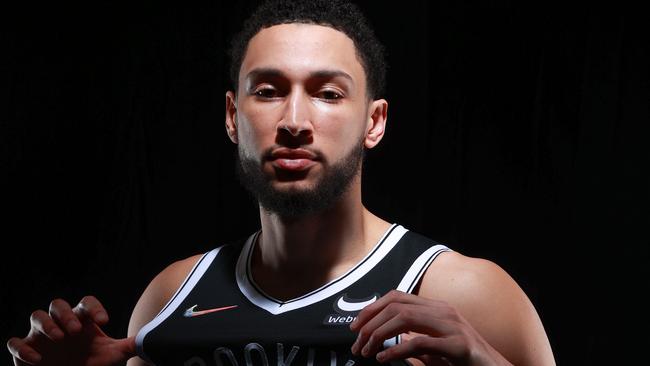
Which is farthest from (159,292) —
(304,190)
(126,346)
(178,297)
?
(304,190)

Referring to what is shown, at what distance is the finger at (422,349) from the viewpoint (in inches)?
65.4

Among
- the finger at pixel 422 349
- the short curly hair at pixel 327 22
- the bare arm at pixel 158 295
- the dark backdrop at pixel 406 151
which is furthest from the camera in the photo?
the dark backdrop at pixel 406 151

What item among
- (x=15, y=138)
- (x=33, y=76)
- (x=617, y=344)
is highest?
(x=33, y=76)

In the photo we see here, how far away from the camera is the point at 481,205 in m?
2.72

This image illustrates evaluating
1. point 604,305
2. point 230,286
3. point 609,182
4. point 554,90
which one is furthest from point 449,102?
point 230,286

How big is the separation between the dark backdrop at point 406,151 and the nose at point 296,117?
833mm

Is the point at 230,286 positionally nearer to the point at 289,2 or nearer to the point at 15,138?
the point at 289,2

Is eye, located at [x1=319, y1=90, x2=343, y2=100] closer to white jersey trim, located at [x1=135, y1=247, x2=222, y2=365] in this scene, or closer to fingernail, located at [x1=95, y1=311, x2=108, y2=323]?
white jersey trim, located at [x1=135, y1=247, x2=222, y2=365]

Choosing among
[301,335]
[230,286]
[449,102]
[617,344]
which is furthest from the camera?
[449,102]

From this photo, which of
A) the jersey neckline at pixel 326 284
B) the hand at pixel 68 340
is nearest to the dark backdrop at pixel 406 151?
the jersey neckline at pixel 326 284

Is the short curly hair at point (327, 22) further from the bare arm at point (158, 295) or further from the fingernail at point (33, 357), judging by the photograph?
the fingernail at point (33, 357)

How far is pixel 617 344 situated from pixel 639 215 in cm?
36

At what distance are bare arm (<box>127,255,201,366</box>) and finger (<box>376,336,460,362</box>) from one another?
2.55ft

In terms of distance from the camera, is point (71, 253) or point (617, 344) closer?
point (617, 344)
